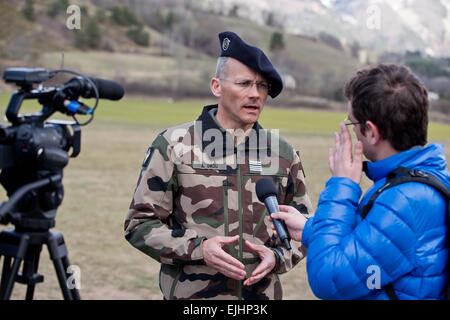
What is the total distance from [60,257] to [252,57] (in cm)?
139

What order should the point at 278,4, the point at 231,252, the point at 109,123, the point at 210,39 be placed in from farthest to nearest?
the point at 278,4
the point at 210,39
the point at 109,123
the point at 231,252

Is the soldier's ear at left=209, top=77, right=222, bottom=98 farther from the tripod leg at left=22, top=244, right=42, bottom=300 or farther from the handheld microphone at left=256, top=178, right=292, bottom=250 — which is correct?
the tripod leg at left=22, top=244, right=42, bottom=300

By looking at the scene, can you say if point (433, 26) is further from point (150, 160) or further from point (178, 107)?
point (150, 160)

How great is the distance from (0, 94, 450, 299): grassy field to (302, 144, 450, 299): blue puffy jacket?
5147mm

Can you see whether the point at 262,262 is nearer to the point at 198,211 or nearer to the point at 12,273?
the point at 198,211

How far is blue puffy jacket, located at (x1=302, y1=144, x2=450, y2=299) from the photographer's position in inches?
99.7

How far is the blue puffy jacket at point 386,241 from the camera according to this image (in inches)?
99.7

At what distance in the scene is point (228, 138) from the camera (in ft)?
12.3

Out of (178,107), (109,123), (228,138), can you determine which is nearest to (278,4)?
(178,107)

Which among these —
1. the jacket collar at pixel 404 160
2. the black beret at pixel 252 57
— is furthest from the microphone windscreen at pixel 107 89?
the jacket collar at pixel 404 160

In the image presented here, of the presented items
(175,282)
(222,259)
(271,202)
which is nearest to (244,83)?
(271,202)

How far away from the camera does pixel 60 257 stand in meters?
3.02

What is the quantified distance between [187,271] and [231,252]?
0.24 meters

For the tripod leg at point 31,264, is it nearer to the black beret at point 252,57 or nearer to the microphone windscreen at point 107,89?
the microphone windscreen at point 107,89
